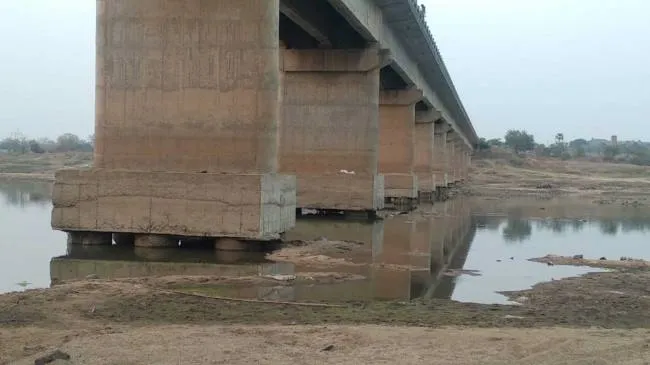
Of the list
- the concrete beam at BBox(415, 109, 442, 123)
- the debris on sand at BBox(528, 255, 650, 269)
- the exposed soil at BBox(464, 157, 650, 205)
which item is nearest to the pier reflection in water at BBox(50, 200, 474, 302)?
the debris on sand at BBox(528, 255, 650, 269)

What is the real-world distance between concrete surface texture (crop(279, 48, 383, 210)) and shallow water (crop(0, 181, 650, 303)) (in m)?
4.04

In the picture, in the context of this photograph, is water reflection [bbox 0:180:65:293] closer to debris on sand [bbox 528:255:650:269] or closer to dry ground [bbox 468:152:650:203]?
debris on sand [bbox 528:255:650:269]

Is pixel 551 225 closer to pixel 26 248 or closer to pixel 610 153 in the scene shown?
pixel 26 248

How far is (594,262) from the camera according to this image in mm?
17359

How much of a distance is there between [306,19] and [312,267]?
1538 cm

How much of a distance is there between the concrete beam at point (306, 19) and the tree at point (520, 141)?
6407 inches

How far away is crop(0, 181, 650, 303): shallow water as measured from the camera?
41.8 ft

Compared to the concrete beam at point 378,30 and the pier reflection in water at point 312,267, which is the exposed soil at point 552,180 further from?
the pier reflection in water at point 312,267

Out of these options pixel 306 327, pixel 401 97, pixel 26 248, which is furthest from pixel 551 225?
pixel 306 327

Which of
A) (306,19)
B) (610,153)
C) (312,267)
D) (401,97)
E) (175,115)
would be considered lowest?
(312,267)

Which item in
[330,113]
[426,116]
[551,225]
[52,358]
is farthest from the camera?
[426,116]

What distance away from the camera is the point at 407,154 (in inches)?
1716

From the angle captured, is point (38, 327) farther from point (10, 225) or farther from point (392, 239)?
point (10, 225)

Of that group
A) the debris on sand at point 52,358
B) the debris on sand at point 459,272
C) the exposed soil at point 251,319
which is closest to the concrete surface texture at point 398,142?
the debris on sand at point 459,272
